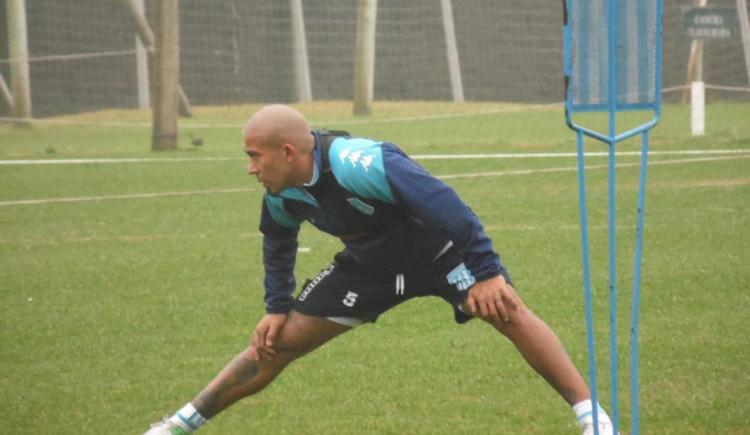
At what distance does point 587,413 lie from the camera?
235 inches

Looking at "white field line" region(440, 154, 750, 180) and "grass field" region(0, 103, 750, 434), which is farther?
"white field line" region(440, 154, 750, 180)

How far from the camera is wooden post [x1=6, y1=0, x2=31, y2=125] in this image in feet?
90.6

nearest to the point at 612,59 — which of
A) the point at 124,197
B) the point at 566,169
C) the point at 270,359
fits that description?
the point at 270,359

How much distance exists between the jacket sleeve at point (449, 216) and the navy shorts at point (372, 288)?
0.53 metres

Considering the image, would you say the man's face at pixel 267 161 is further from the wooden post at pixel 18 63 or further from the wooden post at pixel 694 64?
the wooden post at pixel 18 63

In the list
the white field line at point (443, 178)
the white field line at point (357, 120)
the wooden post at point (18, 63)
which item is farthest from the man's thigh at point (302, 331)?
the wooden post at point (18, 63)

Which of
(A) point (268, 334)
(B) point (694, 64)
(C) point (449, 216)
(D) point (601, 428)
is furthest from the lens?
(B) point (694, 64)

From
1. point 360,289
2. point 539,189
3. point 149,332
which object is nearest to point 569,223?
point 539,189

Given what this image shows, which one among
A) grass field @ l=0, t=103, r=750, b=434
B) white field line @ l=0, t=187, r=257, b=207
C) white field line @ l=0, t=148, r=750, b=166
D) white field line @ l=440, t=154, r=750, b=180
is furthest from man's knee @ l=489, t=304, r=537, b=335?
white field line @ l=0, t=148, r=750, b=166

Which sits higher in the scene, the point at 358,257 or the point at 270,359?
the point at 358,257

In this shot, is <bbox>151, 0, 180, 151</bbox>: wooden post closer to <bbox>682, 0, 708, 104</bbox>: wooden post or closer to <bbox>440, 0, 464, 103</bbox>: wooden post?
<bbox>682, 0, 708, 104</bbox>: wooden post

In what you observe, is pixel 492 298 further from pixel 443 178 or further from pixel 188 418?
pixel 443 178

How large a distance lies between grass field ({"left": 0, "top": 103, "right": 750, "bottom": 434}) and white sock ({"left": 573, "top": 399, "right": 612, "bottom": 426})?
0.85m

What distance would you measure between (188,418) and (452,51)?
26.3 meters
